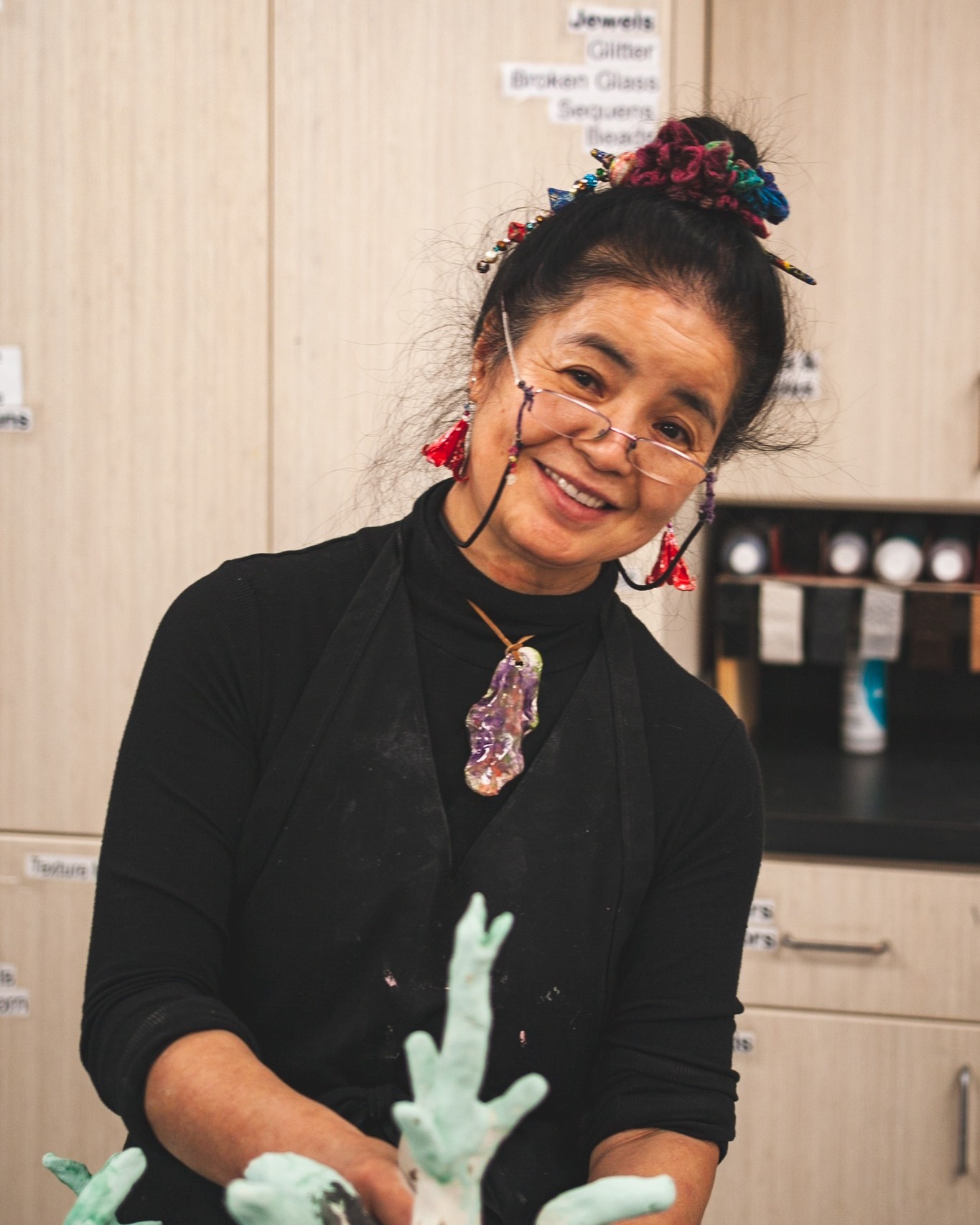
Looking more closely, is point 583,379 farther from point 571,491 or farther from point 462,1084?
point 462,1084

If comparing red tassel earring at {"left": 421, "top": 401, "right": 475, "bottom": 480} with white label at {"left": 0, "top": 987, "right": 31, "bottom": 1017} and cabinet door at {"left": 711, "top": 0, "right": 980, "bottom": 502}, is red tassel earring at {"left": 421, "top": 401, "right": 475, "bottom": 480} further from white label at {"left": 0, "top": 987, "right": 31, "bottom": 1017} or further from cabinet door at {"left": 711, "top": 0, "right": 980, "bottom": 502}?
white label at {"left": 0, "top": 987, "right": 31, "bottom": 1017}

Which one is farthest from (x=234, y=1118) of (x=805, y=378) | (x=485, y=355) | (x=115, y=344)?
(x=805, y=378)

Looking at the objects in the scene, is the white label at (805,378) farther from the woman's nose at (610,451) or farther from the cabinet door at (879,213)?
the woman's nose at (610,451)

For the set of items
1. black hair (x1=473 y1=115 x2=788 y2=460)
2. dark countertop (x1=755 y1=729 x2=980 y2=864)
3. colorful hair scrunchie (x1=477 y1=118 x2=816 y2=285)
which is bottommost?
dark countertop (x1=755 y1=729 x2=980 y2=864)

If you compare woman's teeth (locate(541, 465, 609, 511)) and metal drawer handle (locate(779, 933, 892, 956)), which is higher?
woman's teeth (locate(541, 465, 609, 511))

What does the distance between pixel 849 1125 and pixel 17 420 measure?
1646 mm

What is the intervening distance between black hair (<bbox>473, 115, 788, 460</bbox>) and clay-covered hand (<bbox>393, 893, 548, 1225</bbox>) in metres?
0.52

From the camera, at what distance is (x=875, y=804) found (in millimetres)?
1931

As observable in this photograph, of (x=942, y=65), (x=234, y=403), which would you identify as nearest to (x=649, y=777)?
(x=234, y=403)

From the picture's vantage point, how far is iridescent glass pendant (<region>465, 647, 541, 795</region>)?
3.08 feet

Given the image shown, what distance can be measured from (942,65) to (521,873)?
1.69 m

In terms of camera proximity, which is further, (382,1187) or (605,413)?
(605,413)

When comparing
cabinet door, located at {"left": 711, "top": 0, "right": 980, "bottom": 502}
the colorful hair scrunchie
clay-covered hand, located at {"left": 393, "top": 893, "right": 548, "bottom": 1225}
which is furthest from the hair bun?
cabinet door, located at {"left": 711, "top": 0, "right": 980, "bottom": 502}

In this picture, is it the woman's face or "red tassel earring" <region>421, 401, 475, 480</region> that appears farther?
"red tassel earring" <region>421, 401, 475, 480</region>
